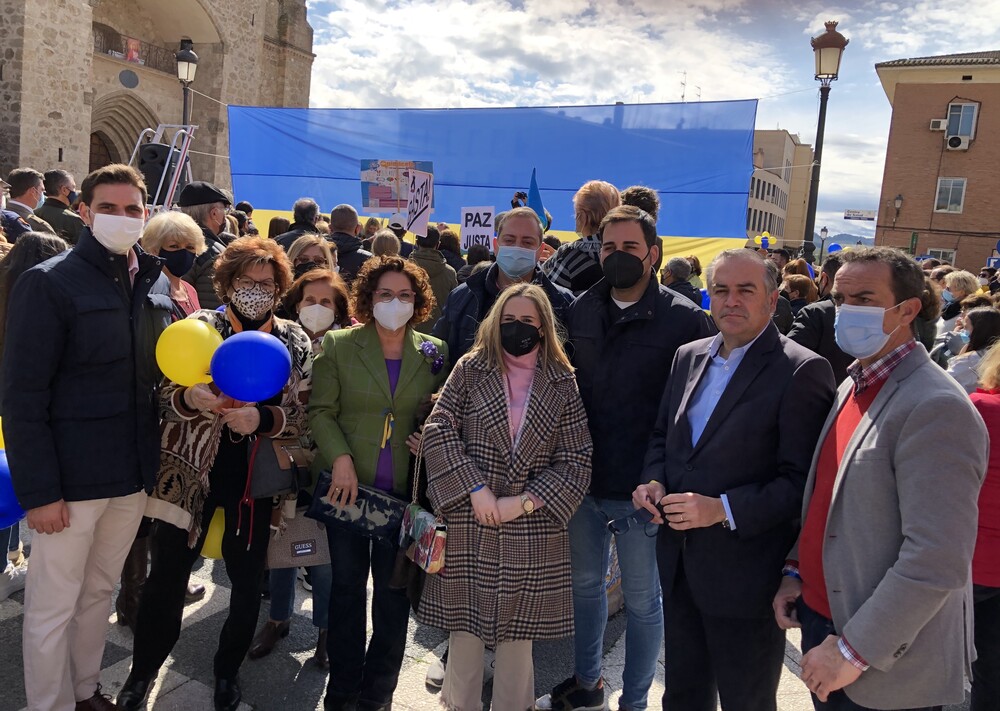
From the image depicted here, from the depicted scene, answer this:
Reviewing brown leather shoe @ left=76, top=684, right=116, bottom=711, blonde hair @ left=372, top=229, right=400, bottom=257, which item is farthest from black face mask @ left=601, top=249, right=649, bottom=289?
blonde hair @ left=372, top=229, right=400, bottom=257

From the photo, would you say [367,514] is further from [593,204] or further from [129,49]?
[129,49]

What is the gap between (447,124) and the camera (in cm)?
1048

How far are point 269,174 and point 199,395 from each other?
991 cm

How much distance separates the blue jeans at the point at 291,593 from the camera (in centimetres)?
349

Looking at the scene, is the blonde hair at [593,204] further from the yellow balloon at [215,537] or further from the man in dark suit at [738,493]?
the yellow balloon at [215,537]

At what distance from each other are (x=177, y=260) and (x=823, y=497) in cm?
326

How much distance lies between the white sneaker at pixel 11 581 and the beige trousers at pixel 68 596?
1.26m

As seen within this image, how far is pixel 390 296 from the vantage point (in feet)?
9.96

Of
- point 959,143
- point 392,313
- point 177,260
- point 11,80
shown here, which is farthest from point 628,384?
point 959,143

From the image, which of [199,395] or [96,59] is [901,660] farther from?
[96,59]

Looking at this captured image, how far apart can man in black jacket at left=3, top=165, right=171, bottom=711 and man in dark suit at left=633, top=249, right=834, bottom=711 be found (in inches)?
78.2

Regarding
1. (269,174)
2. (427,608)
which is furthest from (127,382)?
(269,174)

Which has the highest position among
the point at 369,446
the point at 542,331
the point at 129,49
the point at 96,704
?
the point at 129,49

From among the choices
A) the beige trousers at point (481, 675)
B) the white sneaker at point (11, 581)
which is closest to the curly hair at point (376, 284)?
the beige trousers at point (481, 675)
